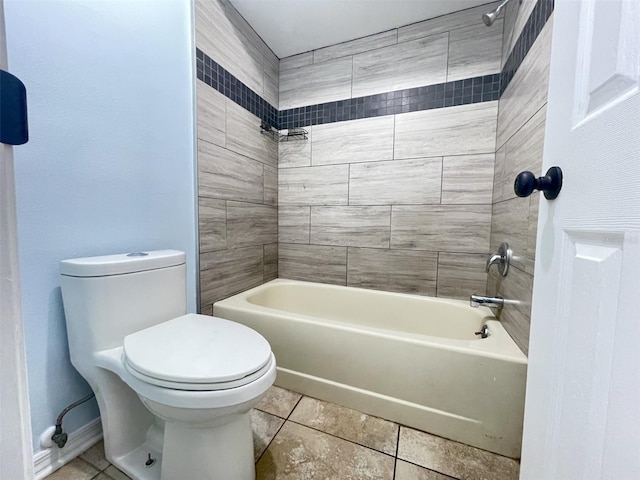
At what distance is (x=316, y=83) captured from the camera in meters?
1.94

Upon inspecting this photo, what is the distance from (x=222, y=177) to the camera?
156 centimetres

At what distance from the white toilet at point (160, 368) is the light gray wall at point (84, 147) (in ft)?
0.30

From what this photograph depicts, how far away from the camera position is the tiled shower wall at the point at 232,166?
145 cm

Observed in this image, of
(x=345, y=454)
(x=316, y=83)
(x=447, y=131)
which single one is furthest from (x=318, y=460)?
(x=316, y=83)

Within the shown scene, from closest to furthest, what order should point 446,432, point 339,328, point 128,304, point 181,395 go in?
point 181,395 → point 128,304 → point 446,432 → point 339,328

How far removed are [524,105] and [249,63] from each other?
5.22 feet

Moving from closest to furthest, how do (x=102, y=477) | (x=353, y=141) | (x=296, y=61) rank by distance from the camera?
(x=102, y=477) < (x=353, y=141) < (x=296, y=61)

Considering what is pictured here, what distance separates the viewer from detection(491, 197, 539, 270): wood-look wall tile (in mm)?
1044

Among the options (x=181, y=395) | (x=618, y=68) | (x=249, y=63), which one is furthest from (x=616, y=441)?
(x=249, y=63)

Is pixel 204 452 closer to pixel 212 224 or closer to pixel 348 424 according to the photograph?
pixel 348 424

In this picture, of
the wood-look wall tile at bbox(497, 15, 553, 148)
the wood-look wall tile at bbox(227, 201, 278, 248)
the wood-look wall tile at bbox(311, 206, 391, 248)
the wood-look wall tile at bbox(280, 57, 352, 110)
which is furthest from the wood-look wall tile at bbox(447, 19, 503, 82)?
the wood-look wall tile at bbox(227, 201, 278, 248)

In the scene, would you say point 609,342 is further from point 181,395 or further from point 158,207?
point 158,207

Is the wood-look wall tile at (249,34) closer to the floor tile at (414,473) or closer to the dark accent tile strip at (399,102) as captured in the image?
the dark accent tile strip at (399,102)

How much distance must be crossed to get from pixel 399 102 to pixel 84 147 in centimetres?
169
